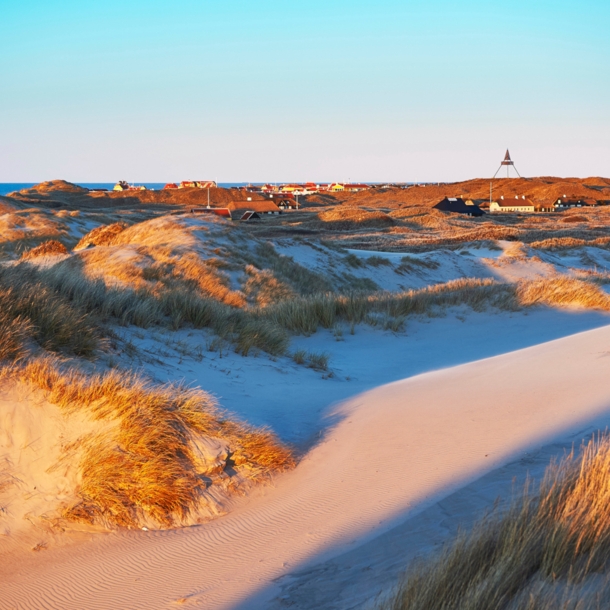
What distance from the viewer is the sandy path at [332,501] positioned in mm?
3465

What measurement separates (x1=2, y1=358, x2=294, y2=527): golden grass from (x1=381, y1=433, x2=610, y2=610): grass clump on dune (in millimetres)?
1998

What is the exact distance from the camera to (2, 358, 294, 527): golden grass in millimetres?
4242

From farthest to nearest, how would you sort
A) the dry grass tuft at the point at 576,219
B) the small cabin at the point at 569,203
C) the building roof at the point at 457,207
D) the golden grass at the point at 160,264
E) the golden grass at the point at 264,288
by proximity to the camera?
the small cabin at the point at 569,203
the building roof at the point at 457,207
the dry grass tuft at the point at 576,219
the golden grass at the point at 264,288
the golden grass at the point at 160,264

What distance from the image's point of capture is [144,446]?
4.46 metres

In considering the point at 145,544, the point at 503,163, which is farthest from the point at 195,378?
the point at 503,163

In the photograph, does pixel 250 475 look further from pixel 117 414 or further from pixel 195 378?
pixel 195 378

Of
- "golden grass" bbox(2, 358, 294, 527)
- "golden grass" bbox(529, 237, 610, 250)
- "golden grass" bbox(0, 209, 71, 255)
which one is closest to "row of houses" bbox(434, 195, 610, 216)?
"golden grass" bbox(529, 237, 610, 250)

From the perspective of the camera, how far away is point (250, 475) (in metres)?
4.68

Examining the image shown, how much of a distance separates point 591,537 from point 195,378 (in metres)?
4.36

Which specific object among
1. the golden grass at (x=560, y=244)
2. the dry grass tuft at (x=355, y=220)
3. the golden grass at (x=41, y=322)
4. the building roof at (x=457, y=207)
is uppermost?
the building roof at (x=457, y=207)

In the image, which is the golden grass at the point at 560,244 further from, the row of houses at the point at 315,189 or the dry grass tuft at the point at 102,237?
the row of houses at the point at 315,189

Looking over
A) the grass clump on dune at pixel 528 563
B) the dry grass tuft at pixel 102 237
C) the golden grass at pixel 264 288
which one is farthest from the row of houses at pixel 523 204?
the grass clump on dune at pixel 528 563

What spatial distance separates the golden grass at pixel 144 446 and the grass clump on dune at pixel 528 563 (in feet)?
6.55

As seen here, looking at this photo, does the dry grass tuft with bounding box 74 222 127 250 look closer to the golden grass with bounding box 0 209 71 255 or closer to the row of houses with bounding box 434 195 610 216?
the golden grass with bounding box 0 209 71 255
